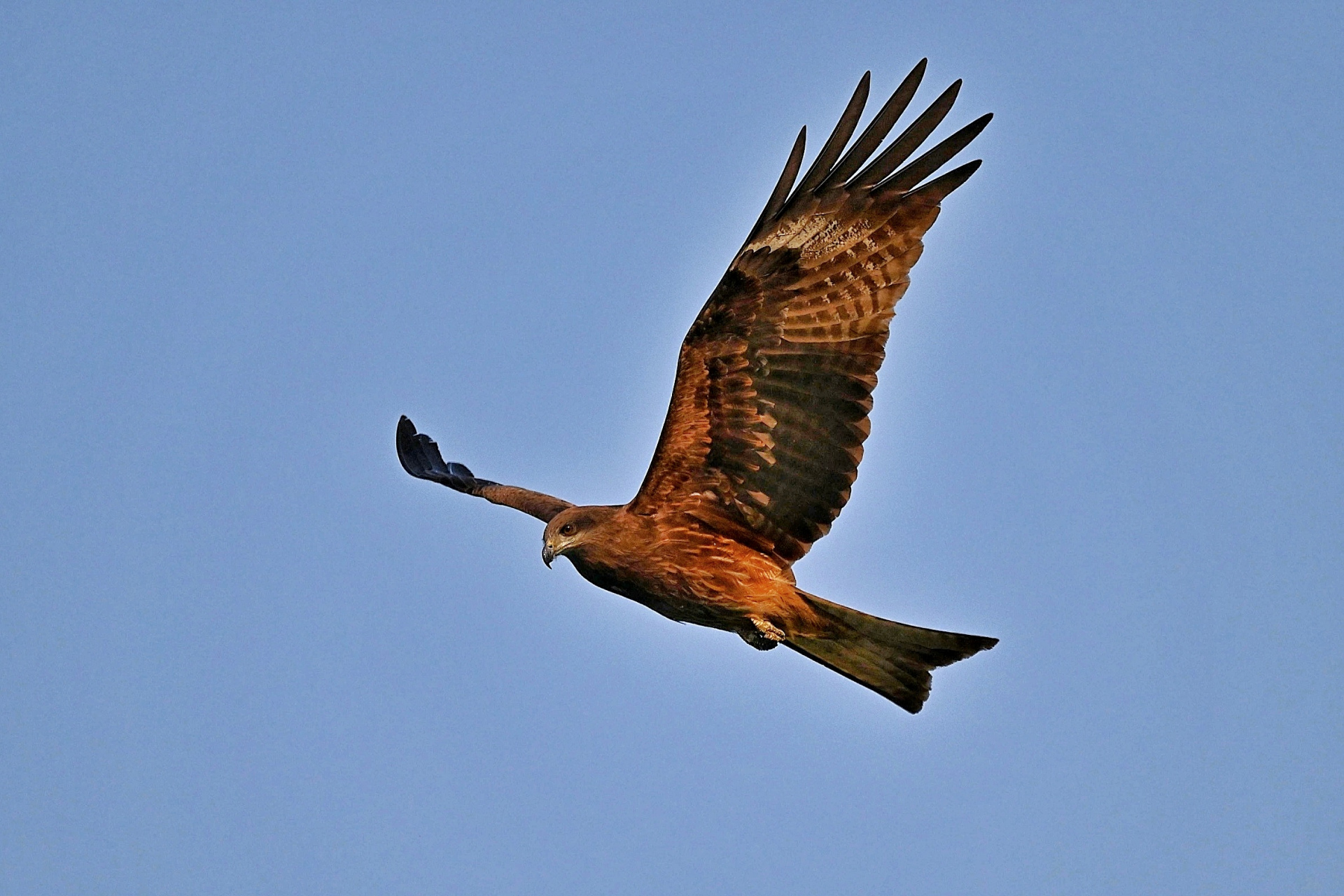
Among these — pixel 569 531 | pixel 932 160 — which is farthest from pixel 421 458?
pixel 932 160

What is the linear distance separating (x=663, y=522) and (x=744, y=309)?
4.31ft

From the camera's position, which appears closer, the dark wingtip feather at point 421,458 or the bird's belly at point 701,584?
the bird's belly at point 701,584

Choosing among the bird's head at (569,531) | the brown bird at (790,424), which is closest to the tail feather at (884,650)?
the brown bird at (790,424)

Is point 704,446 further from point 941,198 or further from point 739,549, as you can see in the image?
point 941,198

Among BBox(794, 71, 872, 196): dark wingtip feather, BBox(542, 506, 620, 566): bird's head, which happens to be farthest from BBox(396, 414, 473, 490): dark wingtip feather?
BBox(794, 71, 872, 196): dark wingtip feather

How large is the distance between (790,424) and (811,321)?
1.88 ft

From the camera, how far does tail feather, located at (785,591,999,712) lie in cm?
938

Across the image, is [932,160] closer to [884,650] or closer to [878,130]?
[878,130]

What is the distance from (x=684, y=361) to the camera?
9.05m

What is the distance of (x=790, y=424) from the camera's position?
9.29 m

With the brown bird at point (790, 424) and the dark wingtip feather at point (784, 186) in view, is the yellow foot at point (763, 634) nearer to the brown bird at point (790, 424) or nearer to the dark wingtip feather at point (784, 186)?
the brown bird at point (790, 424)

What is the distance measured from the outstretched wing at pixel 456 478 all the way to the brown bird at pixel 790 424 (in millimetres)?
1691

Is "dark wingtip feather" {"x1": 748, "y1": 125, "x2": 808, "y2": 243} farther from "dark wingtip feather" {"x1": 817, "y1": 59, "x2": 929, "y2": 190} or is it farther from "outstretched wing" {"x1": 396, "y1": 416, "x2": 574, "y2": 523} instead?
"outstretched wing" {"x1": 396, "y1": 416, "x2": 574, "y2": 523}

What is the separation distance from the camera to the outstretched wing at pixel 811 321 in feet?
29.2
